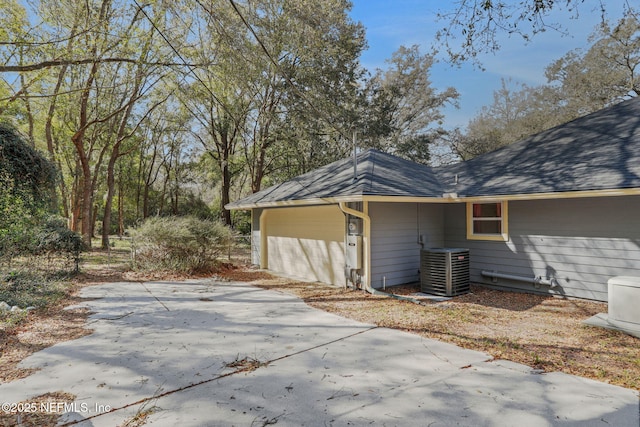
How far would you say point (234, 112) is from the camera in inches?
654

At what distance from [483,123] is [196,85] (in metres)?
17.6

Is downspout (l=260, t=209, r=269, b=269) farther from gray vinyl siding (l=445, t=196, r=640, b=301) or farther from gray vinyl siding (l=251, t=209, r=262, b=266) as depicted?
gray vinyl siding (l=445, t=196, r=640, b=301)

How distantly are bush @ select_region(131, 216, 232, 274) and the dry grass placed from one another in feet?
8.62

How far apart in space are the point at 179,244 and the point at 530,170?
28.7ft

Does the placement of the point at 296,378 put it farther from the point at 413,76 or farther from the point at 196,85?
the point at 413,76

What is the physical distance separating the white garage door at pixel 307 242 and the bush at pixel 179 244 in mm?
1488

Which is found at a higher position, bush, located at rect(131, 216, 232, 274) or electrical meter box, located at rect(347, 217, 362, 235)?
electrical meter box, located at rect(347, 217, 362, 235)

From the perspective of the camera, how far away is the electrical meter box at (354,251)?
281 inches

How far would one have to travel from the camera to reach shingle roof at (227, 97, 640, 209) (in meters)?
5.94

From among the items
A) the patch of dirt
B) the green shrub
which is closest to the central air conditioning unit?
the patch of dirt

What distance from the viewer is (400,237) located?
25.1 ft

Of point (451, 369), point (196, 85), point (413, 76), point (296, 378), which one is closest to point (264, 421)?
point (296, 378)

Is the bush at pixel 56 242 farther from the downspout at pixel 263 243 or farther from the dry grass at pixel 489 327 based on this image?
the downspout at pixel 263 243

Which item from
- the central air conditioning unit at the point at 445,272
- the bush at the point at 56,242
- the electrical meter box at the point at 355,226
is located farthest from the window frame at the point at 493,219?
the bush at the point at 56,242
